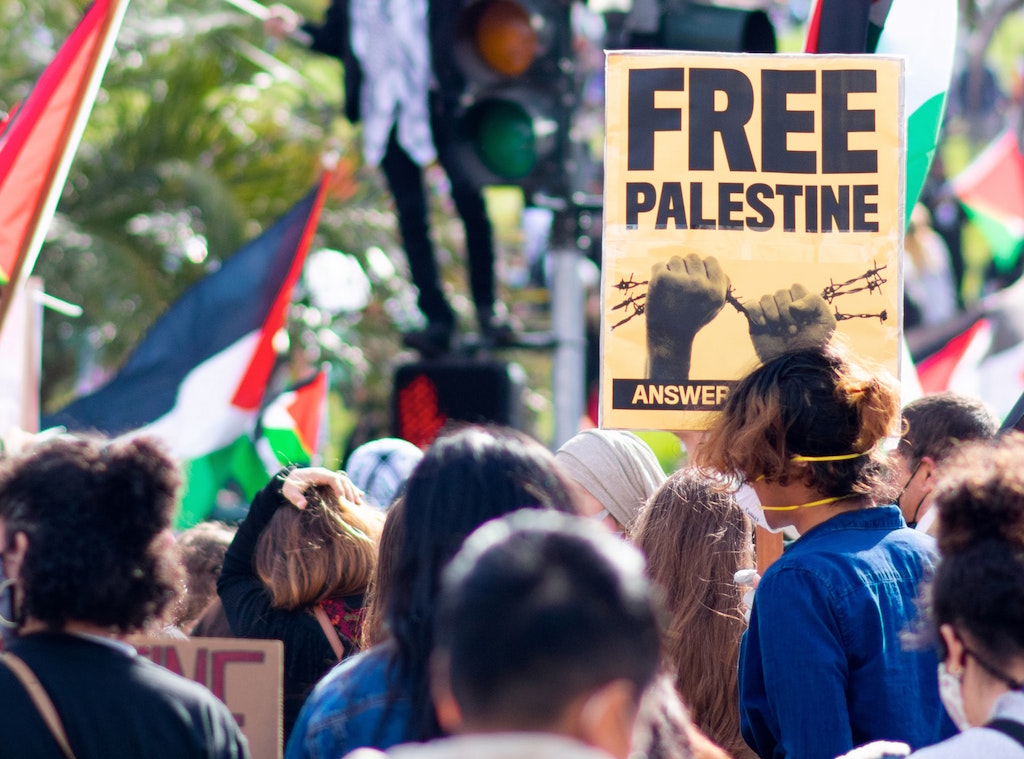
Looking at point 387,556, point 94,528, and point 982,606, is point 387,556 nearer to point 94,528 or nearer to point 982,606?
point 94,528

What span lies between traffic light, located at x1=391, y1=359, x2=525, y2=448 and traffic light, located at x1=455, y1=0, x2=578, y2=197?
821 mm

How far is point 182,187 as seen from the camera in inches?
421

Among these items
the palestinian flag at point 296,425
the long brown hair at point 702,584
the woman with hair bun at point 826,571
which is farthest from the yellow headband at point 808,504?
the palestinian flag at point 296,425

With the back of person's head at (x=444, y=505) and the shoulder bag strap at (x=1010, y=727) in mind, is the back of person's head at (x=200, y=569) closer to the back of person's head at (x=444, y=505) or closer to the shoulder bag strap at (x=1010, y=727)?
the back of person's head at (x=444, y=505)

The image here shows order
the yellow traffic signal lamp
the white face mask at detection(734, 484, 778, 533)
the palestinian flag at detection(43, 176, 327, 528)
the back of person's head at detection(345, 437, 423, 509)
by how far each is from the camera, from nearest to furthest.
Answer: the white face mask at detection(734, 484, 778, 533) < the back of person's head at detection(345, 437, 423, 509) < the yellow traffic signal lamp < the palestinian flag at detection(43, 176, 327, 528)

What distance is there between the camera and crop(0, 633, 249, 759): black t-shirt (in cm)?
203

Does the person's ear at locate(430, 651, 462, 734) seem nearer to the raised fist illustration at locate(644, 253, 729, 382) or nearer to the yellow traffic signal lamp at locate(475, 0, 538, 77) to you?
the raised fist illustration at locate(644, 253, 729, 382)

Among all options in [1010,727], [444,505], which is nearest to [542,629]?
[444,505]

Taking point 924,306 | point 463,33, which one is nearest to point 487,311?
point 463,33

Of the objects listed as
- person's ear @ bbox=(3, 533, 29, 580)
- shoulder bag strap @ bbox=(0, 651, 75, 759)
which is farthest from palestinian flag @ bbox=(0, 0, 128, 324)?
shoulder bag strap @ bbox=(0, 651, 75, 759)

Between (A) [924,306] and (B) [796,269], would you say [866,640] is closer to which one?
(B) [796,269]

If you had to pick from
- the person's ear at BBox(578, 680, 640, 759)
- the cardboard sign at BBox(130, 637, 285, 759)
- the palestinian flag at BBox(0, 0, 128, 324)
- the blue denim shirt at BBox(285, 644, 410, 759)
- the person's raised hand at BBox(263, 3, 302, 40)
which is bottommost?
the cardboard sign at BBox(130, 637, 285, 759)

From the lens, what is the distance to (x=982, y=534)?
82.0 inches

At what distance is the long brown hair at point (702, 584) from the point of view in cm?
304
